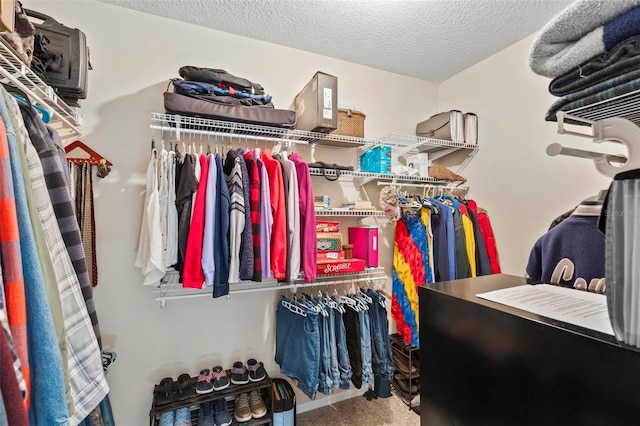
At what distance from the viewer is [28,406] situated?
577 mm

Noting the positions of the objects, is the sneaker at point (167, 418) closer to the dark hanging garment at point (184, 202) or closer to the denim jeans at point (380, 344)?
the dark hanging garment at point (184, 202)

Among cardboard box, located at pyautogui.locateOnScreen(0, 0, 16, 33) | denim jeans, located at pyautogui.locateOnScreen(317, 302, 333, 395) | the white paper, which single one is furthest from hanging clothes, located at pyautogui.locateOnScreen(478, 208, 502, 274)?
cardboard box, located at pyautogui.locateOnScreen(0, 0, 16, 33)

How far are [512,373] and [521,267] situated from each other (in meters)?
1.92

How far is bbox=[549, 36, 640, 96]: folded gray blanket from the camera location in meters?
0.43

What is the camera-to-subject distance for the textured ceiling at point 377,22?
166 cm

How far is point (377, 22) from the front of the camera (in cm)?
180

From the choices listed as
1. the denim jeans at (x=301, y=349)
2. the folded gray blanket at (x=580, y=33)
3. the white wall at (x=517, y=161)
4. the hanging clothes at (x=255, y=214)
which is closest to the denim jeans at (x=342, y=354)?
the denim jeans at (x=301, y=349)

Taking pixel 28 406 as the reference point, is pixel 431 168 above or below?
above

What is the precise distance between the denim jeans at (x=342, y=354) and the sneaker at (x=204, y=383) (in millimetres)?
767

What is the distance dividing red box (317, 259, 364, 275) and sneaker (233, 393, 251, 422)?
90 cm

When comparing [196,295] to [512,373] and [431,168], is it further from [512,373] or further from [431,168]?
[431,168]

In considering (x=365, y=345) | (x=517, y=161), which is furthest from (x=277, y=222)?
(x=517, y=161)

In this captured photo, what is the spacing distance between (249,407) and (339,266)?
101 cm

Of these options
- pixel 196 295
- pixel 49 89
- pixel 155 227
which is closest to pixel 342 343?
pixel 196 295
